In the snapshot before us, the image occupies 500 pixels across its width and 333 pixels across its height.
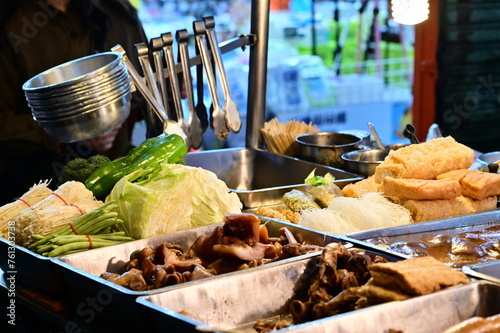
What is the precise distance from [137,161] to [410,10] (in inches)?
49.1

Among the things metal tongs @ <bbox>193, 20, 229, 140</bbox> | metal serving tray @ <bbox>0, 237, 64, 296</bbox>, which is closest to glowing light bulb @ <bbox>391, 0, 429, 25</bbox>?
metal tongs @ <bbox>193, 20, 229, 140</bbox>

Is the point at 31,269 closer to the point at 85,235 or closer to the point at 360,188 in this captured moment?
the point at 85,235

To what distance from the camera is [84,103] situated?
293cm

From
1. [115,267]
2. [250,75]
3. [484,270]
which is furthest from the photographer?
[250,75]

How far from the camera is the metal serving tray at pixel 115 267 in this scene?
192cm

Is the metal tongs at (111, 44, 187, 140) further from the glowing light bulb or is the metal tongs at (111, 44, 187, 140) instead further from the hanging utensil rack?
the glowing light bulb

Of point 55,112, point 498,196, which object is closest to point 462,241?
point 498,196

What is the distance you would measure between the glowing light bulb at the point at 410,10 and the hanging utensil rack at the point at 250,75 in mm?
1268

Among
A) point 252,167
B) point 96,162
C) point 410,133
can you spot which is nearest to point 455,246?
point 410,133

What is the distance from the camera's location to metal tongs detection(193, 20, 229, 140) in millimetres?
3762

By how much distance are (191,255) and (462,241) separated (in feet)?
2.98

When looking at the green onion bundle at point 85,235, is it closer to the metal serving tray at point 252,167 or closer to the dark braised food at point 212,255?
the dark braised food at point 212,255

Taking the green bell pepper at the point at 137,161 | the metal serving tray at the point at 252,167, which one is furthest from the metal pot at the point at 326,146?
the green bell pepper at the point at 137,161

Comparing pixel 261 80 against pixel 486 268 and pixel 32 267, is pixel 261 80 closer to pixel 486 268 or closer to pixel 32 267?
pixel 32 267
